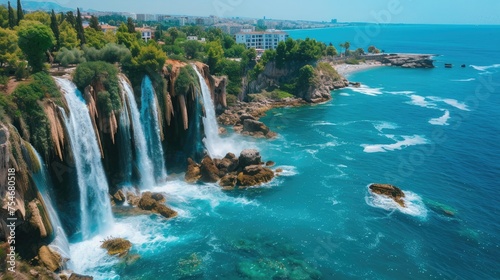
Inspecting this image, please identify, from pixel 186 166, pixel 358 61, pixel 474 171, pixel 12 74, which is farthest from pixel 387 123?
Result: pixel 358 61

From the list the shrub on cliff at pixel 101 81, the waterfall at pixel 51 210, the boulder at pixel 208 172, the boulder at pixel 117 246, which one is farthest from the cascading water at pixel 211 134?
the waterfall at pixel 51 210

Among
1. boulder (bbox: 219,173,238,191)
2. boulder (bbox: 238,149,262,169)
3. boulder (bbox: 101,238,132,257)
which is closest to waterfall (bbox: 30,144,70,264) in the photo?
boulder (bbox: 101,238,132,257)

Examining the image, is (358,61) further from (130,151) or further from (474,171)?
(130,151)

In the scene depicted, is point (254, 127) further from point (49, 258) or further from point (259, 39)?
point (259, 39)

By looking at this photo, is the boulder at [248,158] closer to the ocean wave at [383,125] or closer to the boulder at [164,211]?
the boulder at [164,211]

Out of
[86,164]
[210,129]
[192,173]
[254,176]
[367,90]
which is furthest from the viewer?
[367,90]

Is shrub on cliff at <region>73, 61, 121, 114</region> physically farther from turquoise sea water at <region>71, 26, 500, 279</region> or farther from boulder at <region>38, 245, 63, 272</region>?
boulder at <region>38, 245, 63, 272</region>

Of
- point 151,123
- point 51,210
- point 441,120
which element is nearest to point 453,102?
point 441,120
